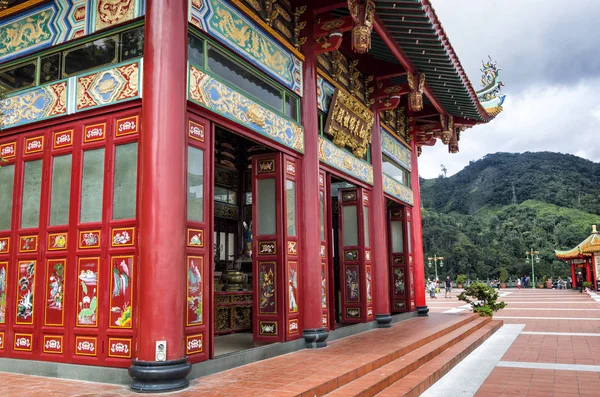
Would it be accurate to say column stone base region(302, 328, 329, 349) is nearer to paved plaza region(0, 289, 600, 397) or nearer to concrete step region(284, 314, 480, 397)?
paved plaza region(0, 289, 600, 397)

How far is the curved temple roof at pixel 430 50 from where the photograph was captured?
740cm

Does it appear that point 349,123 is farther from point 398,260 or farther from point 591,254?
point 591,254

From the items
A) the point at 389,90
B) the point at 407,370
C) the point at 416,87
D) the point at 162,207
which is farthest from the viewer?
the point at 389,90

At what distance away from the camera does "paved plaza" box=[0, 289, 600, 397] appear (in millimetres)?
4461

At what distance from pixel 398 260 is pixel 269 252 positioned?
20.1 feet

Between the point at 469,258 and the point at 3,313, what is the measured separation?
56.2 meters

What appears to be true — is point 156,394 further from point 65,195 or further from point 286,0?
point 286,0

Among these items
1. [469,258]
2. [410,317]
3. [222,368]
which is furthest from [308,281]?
[469,258]

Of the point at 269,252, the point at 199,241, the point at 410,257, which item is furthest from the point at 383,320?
the point at 199,241

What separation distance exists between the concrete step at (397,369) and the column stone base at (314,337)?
111 centimetres

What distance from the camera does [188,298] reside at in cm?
484

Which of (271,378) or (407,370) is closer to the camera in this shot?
(271,378)

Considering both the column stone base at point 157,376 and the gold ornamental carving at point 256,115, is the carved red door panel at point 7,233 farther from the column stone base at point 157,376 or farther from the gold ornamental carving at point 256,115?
the gold ornamental carving at point 256,115

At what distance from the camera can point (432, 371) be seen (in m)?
6.07
